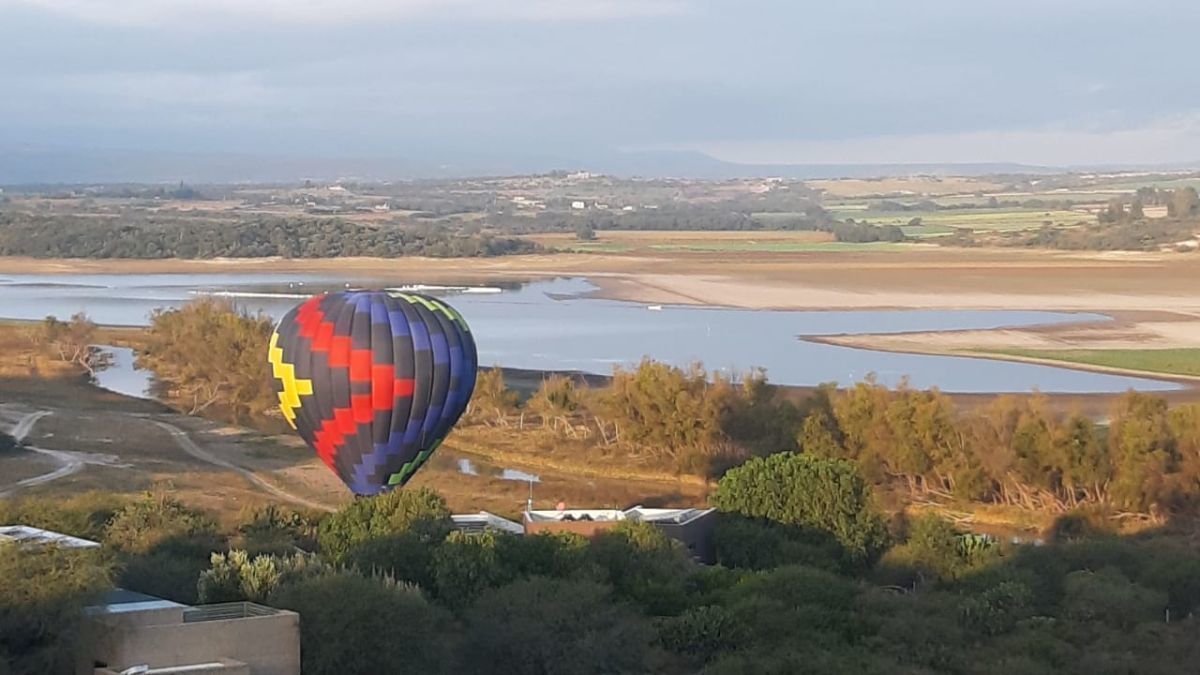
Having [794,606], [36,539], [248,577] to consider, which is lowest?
[794,606]

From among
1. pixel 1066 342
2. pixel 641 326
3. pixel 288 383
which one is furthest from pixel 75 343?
pixel 288 383

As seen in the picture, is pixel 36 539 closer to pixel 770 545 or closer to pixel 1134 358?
pixel 770 545

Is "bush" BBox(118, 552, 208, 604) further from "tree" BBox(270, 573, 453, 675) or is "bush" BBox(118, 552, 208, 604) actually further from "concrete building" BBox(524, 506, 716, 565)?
"concrete building" BBox(524, 506, 716, 565)

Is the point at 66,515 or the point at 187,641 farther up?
the point at 187,641

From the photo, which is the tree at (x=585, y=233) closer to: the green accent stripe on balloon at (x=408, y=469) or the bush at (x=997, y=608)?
the green accent stripe on balloon at (x=408, y=469)

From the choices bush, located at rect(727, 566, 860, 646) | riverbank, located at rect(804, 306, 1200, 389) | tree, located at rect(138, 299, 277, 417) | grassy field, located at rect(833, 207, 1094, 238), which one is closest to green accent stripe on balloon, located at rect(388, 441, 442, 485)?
bush, located at rect(727, 566, 860, 646)

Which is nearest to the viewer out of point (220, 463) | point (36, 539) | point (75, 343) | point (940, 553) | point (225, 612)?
point (225, 612)

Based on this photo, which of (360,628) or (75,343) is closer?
(360,628)
